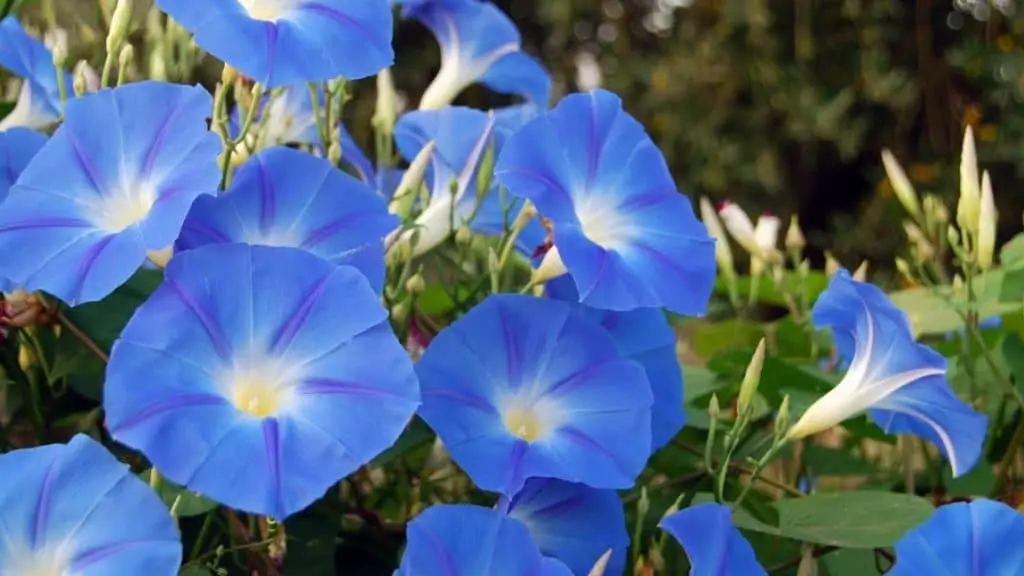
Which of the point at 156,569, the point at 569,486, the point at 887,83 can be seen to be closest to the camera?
the point at 156,569

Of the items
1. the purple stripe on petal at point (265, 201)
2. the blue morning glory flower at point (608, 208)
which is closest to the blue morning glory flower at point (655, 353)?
the blue morning glory flower at point (608, 208)

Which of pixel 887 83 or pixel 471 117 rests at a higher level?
pixel 471 117

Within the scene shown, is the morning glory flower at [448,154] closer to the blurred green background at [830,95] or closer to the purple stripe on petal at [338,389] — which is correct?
the purple stripe on petal at [338,389]

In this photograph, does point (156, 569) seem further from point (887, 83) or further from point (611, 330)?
point (887, 83)

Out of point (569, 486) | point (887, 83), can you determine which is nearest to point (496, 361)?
point (569, 486)

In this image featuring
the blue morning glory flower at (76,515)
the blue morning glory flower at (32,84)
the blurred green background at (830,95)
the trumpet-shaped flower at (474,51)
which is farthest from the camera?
the blurred green background at (830,95)

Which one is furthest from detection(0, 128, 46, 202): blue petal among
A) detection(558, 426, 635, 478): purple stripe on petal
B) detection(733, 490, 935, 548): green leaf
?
detection(733, 490, 935, 548): green leaf
